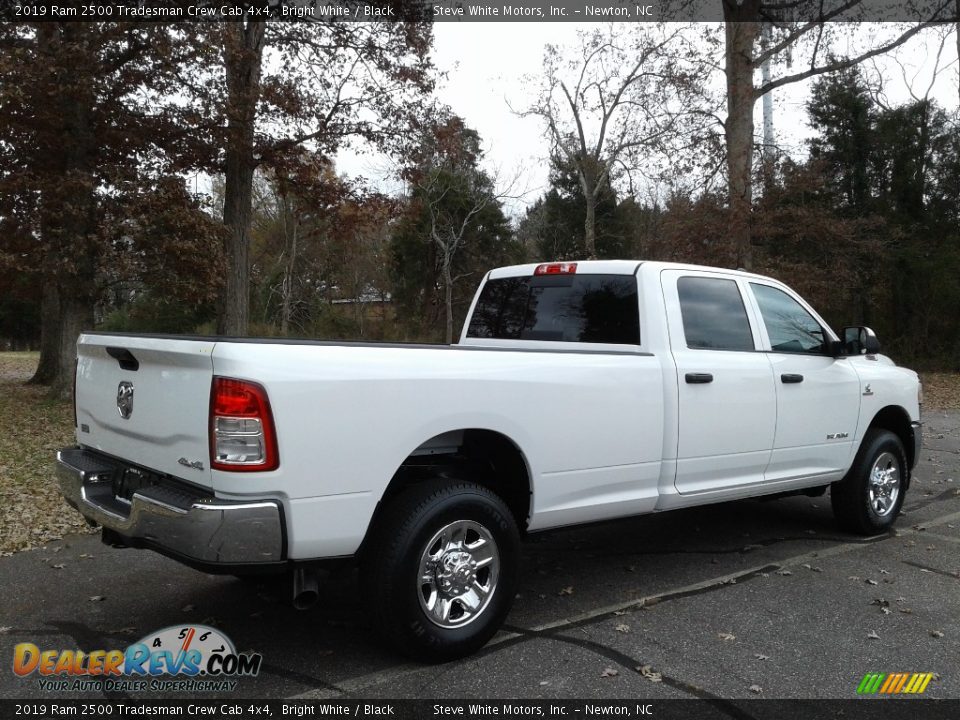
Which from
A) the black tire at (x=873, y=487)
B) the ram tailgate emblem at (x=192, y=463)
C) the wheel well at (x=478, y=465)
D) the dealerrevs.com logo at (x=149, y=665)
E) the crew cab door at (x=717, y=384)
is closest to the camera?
the ram tailgate emblem at (x=192, y=463)

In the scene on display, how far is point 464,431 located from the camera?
13.2 ft

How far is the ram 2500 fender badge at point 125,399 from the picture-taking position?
12.4ft

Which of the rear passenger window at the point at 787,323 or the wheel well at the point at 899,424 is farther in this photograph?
the wheel well at the point at 899,424

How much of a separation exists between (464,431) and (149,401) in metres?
1.49

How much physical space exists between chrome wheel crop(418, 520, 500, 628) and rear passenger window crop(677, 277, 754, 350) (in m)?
1.92

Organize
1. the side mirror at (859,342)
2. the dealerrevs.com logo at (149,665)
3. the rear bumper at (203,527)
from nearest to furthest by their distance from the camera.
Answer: the rear bumper at (203,527) → the dealerrevs.com logo at (149,665) → the side mirror at (859,342)

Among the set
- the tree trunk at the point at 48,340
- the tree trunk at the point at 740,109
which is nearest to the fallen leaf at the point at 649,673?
the tree trunk at the point at 740,109

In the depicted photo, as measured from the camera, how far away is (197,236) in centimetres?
1430

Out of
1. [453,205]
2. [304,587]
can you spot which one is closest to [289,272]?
[453,205]

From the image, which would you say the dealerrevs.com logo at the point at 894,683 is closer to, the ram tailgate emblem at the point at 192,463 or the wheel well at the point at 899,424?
the ram tailgate emblem at the point at 192,463

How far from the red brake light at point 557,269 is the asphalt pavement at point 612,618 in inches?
71.6

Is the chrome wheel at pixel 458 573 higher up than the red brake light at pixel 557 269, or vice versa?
the red brake light at pixel 557 269

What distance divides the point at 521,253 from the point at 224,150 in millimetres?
28903

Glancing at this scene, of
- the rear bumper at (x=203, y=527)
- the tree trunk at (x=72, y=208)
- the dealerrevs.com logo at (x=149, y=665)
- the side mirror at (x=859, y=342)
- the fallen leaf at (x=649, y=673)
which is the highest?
the tree trunk at (x=72, y=208)
